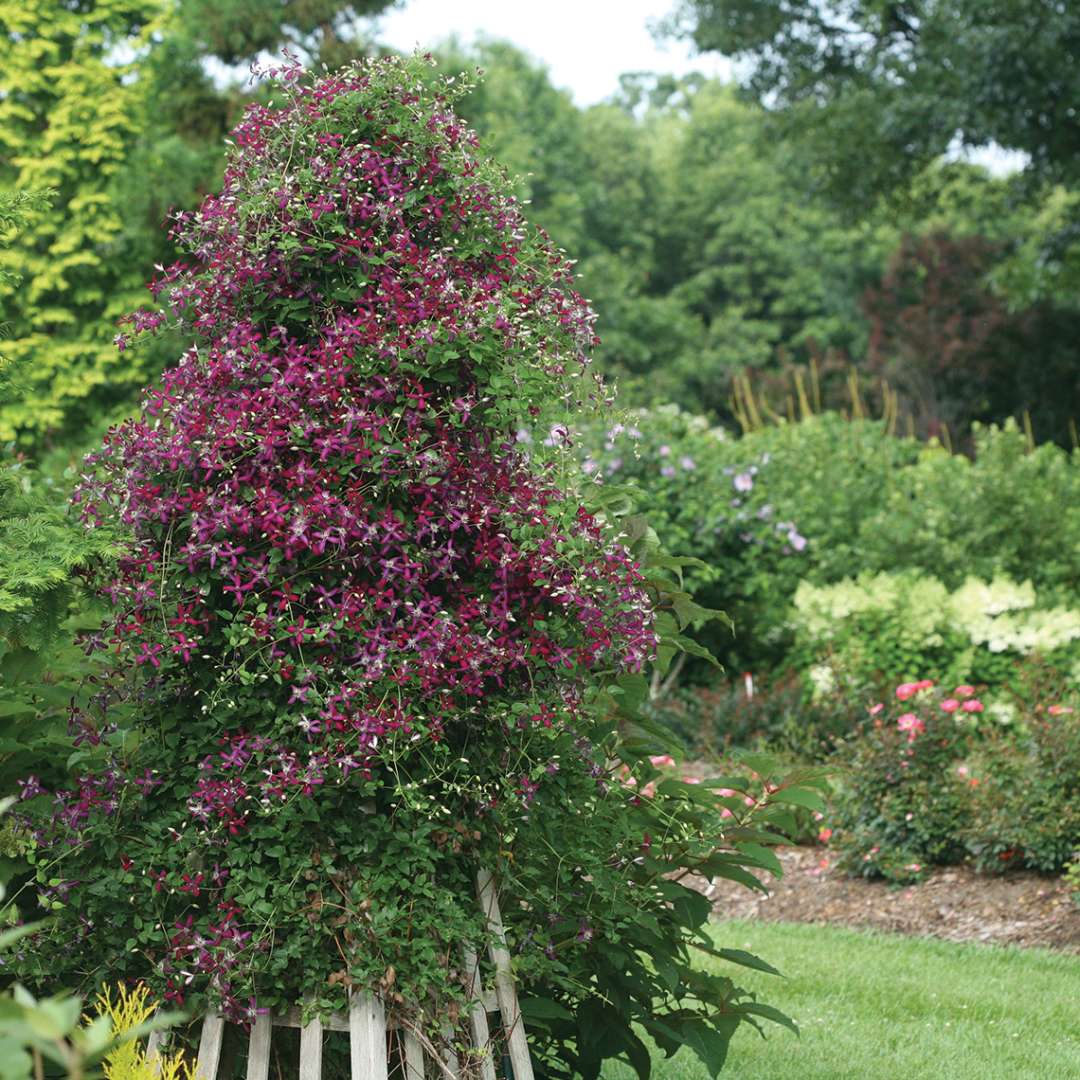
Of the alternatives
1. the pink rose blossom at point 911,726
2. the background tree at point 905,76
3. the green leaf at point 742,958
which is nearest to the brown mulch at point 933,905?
the pink rose blossom at point 911,726

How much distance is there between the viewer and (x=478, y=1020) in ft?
9.05

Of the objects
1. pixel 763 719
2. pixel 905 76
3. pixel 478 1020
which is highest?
pixel 905 76

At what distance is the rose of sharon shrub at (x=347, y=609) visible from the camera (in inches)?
104

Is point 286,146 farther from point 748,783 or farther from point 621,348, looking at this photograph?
point 621,348

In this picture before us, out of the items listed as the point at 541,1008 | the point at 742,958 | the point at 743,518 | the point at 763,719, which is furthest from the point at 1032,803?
the point at 743,518

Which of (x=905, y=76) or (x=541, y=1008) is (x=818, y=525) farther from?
(x=541, y=1008)

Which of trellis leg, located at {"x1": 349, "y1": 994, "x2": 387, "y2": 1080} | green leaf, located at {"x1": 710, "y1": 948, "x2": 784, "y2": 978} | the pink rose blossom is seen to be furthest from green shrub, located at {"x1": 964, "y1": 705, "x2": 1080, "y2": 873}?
trellis leg, located at {"x1": 349, "y1": 994, "x2": 387, "y2": 1080}

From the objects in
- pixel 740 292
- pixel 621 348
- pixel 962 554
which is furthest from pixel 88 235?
pixel 740 292

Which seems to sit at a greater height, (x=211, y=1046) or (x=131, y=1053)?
(x=131, y=1053)

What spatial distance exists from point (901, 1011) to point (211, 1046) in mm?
2923

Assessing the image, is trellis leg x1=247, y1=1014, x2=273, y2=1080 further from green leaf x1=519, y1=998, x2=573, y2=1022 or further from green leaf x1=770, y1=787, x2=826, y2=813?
green leaf x1=770, y1=787, x2=826, y2=813

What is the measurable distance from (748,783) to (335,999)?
1203 millimetres

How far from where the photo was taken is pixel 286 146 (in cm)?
297

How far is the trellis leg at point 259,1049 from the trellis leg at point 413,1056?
267 mm
